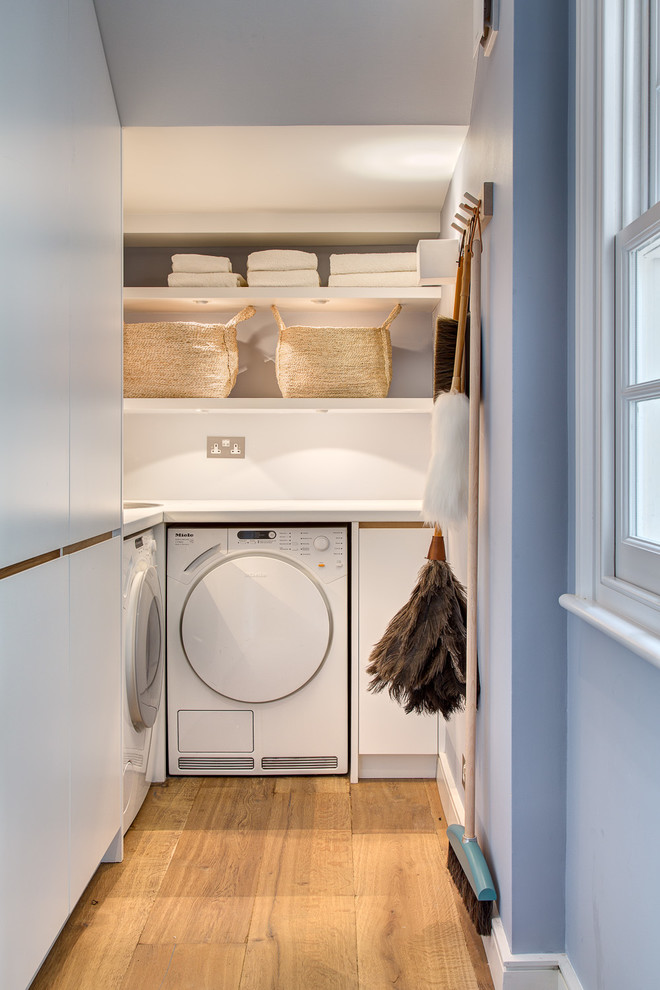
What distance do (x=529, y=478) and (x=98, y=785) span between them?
1.25 meters

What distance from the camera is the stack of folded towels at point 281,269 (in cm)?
265

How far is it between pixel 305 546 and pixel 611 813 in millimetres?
1459

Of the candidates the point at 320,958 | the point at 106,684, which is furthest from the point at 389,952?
the point at 106,684

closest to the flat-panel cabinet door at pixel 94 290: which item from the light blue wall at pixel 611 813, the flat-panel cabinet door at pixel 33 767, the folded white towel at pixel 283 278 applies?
the flat-panel cabinet door at pixel 33 767

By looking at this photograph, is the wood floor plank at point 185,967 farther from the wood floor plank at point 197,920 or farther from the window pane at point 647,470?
the window pane at point 647,470

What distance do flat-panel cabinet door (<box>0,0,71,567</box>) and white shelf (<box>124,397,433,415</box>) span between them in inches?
45.8

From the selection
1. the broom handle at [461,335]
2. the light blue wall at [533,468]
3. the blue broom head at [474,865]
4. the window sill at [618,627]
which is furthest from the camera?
the broom handle at [461,335]

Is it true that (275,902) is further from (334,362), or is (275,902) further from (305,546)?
(334,362)

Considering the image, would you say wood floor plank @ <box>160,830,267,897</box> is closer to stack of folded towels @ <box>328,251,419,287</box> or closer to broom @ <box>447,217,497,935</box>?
broom @ <box>447,217,497,935</box>

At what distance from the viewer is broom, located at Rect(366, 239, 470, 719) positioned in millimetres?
1761

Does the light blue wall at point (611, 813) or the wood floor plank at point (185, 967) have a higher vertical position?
the light blue wall at point (611, 813)

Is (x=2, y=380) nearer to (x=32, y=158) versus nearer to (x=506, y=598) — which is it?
(x=32, y=158)

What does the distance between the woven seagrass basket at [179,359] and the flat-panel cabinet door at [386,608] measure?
80 centimetres

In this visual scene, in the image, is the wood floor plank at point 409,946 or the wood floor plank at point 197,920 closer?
the wood floor plank at point 409,946
